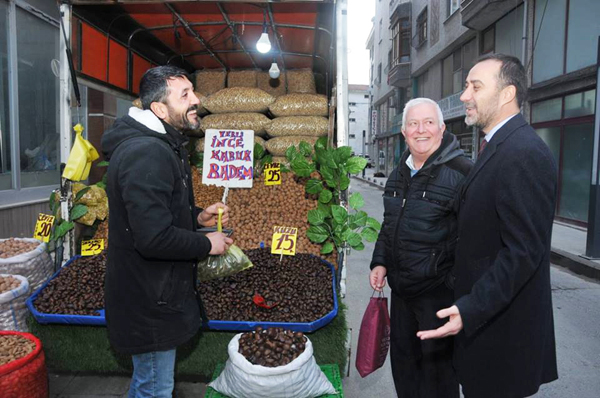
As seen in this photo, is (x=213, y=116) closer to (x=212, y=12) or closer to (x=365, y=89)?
(x=212, y=12)

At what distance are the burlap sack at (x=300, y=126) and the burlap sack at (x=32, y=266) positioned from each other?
8.85ft

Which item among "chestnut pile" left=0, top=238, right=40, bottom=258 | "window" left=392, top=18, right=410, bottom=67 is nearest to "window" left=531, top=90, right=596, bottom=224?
"chestnut pile" left=0, top=238, right=40, bottom=258

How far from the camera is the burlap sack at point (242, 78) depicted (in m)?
5.77

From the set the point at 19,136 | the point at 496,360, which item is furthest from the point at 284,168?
the point at 19,136

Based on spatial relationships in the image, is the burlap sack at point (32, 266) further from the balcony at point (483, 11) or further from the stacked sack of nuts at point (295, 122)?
the balcony at point (483, 11)

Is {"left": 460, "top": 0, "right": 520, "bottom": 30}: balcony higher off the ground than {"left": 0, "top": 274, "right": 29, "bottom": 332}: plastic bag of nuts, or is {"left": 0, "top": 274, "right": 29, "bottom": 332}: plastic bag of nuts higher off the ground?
{"left": 460, "top": 0, "right": 520, "bottom": 30}: balcony

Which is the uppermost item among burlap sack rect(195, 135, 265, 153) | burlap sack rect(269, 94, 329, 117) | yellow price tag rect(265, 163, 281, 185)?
burlap sack rect(269, 94, 329, 117)

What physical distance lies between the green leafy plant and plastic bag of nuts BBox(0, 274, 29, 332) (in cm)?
243

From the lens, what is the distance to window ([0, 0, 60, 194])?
6.25 meters

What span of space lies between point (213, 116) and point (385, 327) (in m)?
3.49

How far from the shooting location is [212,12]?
168 inches

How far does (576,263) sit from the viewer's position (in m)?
7.12

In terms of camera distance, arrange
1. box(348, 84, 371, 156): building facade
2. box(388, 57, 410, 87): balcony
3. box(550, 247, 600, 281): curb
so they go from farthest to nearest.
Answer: box(348, 84, 371, 156): building facade, box(388, 57, 410, 87): balcony, box(550, 247, 600, 281): curb

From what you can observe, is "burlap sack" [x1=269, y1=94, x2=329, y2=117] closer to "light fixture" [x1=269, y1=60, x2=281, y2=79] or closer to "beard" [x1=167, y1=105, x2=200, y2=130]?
"light fixture" [x1=269, y1=60, x2=281, y2=79]
